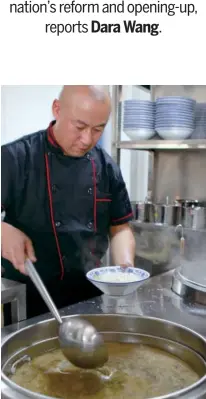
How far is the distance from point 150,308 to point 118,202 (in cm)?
39

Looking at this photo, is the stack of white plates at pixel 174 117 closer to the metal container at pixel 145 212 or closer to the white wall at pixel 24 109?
the metal container at pixel 145 212

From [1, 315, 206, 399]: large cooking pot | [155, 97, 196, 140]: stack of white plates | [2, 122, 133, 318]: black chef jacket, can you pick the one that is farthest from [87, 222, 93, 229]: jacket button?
[155, 97, 196, 140]: stack of white plates

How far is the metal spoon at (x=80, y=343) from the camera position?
2.05ft

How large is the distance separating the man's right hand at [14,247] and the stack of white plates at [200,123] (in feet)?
3.70

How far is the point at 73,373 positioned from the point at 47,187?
0.50 m

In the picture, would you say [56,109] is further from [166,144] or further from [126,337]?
[166,144]

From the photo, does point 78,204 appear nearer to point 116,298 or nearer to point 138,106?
point 116,298

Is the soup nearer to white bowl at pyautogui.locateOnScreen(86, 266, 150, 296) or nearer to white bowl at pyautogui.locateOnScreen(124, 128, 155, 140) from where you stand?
white bowl at pyautogui.locateOnScreen(86, 266, 150, 296)

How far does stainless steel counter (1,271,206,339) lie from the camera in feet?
2.49

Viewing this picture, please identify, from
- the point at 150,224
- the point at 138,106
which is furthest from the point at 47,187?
the point at 150,224

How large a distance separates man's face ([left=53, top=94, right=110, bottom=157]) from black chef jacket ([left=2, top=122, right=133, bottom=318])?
0.12 feet
